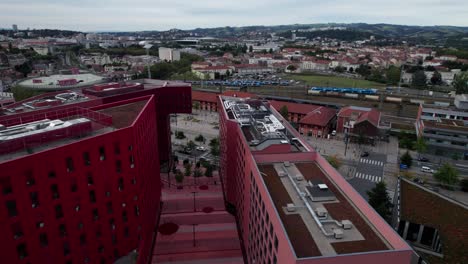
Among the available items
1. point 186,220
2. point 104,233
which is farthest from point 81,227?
point 186,220

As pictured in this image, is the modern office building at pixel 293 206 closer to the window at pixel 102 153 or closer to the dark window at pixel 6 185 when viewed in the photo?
the window at pixel 102 153

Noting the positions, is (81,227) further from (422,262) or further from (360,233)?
(422,262)

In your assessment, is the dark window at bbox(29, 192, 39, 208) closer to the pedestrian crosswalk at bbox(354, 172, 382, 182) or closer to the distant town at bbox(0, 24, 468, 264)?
the distant town at bbox(0, 24, 468, 264)

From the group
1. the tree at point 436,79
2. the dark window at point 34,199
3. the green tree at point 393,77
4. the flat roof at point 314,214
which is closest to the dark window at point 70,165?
the dark window at point 34,199

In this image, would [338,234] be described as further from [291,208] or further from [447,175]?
[447,175]

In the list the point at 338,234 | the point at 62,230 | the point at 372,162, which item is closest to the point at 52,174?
the point at 62,230

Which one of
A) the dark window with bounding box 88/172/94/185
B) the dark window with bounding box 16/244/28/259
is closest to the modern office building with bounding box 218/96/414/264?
the dark window with bounding box 88/172/94/185
